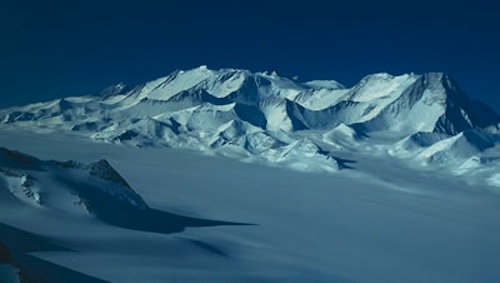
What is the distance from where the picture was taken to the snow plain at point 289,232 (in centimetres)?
4419

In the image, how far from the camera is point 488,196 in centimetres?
12812

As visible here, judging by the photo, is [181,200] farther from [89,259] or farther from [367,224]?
[89,259]

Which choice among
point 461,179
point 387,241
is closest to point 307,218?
point 387,241

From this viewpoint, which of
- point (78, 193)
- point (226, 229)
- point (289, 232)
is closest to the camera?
point (78, 193)

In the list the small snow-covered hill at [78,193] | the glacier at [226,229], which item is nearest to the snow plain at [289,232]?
the glacier at [226,229]

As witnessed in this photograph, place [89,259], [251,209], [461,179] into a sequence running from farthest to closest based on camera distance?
[461,179] → [251,209] → [89,259]

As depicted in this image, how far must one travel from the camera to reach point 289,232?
68.3 meters

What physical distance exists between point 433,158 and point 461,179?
31.6 metres

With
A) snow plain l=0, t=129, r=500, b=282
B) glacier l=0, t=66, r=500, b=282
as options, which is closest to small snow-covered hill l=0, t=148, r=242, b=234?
glacier l=0, t=66, r=500, b=282

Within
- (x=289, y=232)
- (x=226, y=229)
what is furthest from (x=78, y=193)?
(x=289, y=232)

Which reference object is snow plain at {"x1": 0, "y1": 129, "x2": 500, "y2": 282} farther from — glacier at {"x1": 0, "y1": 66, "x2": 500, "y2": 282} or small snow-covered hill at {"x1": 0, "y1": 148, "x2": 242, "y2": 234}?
small snow-covered hill at {"x1": 0, "y1": 148, "x2": 242, "y2": 234}

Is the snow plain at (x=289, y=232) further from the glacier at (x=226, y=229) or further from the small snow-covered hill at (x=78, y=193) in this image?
the small snow-covered hill at (x=78, y=193)

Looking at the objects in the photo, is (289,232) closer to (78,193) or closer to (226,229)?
(226,229)

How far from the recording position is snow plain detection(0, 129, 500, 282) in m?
44.2
